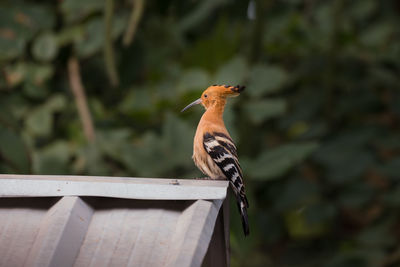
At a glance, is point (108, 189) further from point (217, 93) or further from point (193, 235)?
point (217, 93)

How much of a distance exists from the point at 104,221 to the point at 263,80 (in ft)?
5.07

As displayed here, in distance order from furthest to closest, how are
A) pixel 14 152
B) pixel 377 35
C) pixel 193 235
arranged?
pixel 377 35 → pixel 14 152 → pixel 193 235

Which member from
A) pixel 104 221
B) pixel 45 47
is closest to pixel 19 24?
pixel 45 47

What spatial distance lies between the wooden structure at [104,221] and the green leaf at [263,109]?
1319 mm

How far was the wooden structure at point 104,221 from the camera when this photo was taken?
0.78 metres

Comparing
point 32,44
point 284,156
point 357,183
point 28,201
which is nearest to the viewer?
point 28,201

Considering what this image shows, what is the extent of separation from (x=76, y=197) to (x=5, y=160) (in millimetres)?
1044

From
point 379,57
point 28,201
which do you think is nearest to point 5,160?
point 28,201

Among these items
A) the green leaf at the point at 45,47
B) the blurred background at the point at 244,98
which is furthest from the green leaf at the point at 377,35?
the green leaf at the point at 45,47

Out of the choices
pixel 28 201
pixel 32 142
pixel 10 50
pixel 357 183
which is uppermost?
pixel 28 201

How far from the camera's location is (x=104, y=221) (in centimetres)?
85

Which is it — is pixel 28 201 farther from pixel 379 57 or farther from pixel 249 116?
pixel 379 57

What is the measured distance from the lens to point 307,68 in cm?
272

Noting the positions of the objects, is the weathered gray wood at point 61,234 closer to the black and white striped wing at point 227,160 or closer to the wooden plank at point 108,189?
the wooden plank at point 108,189
